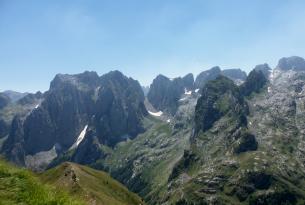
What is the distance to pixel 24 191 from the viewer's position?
12.3 m

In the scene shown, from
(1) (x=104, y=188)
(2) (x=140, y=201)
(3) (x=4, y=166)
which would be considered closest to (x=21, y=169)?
(3) (x=4, y=166)

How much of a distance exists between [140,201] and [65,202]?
190700mm

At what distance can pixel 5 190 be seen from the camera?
12.2m

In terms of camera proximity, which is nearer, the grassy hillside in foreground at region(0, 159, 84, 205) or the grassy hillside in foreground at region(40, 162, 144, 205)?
the grassy hillside in foreground at region(0, 159, 84, 205)

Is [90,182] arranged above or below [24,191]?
below

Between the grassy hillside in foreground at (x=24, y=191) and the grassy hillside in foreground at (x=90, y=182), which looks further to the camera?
the grassy hillside in foreground at (x=90, y=182)

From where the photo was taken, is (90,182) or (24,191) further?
(90,182)

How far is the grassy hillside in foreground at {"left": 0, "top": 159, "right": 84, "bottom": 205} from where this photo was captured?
11.9 m

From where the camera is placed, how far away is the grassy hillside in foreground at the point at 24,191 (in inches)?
468

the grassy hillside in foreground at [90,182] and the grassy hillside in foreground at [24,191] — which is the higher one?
the grassy hillside in foreground at [24,191]

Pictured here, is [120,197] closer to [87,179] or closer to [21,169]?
[87,179]

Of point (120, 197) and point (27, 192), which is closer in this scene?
point (27, 192)

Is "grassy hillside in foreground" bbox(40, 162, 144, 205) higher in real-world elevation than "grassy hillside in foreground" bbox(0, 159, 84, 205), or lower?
lower

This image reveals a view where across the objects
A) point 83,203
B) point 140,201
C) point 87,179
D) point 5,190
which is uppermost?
point 5,190
